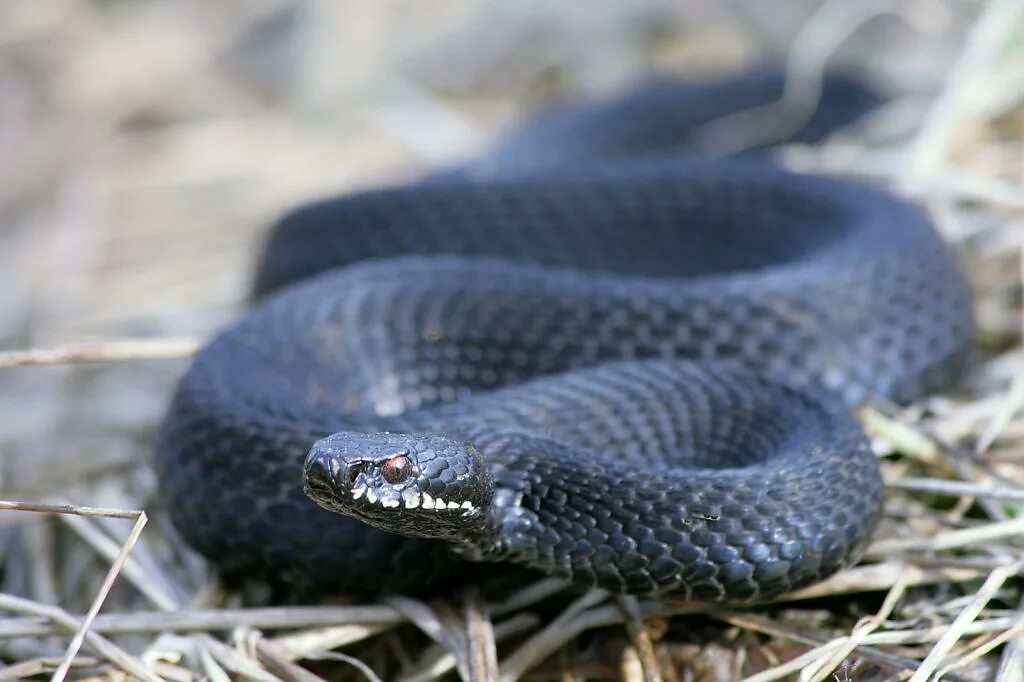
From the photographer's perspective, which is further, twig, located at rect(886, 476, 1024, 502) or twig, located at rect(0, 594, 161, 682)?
twig, located at rect(886, 476, 1024, 502)

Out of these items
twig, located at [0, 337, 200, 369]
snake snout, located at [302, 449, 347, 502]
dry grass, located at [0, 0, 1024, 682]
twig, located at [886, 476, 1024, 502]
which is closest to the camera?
snake snout, located at [302, 449, 347, 502]

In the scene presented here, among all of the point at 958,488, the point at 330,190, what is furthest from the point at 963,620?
the point at 330,190

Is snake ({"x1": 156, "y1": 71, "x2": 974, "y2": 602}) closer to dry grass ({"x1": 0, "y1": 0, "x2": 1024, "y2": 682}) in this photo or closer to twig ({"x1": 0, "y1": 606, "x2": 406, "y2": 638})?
twig ({"x1": 0, "y1": 606, "x2": 406, "y2": 638})

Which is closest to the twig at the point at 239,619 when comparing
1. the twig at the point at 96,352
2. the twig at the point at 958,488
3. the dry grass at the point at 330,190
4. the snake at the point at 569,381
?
the dry grass at the point at 330,190

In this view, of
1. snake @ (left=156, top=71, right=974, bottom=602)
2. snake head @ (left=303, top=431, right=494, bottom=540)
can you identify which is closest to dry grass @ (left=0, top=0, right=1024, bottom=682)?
snake @ (left=156, top=71, right=974, bottom=602)

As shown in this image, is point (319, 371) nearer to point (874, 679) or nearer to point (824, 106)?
point (874, 679)

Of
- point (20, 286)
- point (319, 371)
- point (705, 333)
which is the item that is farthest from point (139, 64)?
point (705, 333)

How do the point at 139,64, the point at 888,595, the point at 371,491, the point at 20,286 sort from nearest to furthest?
the point at 371,491 < the point at 888,595 < the point at 20,286 < the point at 139,64

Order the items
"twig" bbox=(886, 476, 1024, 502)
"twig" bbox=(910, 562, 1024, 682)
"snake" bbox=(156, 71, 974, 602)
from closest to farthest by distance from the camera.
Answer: "twig" bbox=(910, 562, 1024, 682), "snake" bbox=(156, 71, 974, 602), "twig" bbox=(886, 476, 1024, 502)
